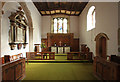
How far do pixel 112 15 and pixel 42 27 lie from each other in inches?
341

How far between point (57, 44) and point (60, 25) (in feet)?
7.99

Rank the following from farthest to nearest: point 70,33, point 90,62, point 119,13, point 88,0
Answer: point 70,33, point 88,0, point 90,62, point 119,13

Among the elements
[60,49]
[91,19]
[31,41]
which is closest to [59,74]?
[31,41]

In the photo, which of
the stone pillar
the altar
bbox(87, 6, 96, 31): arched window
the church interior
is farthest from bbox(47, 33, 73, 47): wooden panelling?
the stone pillar

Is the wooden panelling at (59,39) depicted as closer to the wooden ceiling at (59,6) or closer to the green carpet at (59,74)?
the wooden ceiling at (59,6)

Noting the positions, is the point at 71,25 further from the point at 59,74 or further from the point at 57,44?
the point at 59,74

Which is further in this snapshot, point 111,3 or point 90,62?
point 90,62

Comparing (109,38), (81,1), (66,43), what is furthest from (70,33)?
(109,38)

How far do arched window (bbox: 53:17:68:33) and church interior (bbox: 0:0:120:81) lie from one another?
26 cm

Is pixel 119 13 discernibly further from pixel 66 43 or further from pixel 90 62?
pixel 66 43

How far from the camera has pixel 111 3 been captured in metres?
4.73

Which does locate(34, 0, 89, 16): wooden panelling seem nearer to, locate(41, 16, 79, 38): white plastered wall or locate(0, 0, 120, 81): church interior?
locate(0, 0, 120, 81): church interior

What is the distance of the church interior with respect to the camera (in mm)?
3307

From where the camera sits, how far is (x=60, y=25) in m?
12.0
